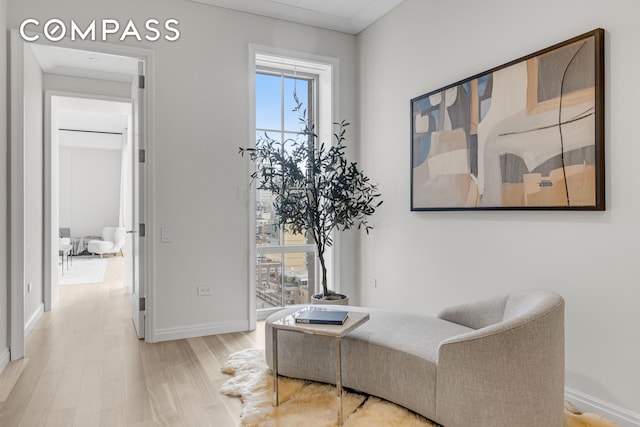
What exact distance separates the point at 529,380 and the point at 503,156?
140 cm

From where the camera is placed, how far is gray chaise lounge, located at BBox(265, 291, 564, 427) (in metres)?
1.80

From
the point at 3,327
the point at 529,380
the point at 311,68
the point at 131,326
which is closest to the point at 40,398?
the point at 3,327

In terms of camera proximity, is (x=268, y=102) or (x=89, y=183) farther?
Answer: (x=89, y=183)

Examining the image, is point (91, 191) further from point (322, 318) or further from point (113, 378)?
point (322, 318)

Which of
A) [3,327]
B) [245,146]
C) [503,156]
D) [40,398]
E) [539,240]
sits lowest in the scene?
[40,398]

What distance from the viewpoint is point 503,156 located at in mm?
2621

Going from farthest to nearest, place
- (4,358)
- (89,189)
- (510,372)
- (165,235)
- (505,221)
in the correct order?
(89,189)
(165,235)
(4,358)
(505,221)
(510,372)

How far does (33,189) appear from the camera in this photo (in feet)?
13.3

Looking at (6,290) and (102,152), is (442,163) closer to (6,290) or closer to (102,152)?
(6,290)

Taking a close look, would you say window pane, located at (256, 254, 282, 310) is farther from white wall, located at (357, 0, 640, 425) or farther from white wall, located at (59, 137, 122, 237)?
white wall, located at (59, 137, 122, 237)

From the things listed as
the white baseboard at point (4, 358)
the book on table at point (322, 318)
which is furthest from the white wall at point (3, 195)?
the book on table at point (322, 318)

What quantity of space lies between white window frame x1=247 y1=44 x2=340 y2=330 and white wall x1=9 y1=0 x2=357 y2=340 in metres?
0.06

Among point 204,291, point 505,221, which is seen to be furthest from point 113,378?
point 505,221

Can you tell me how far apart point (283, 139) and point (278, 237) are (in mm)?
1016
